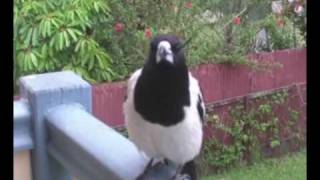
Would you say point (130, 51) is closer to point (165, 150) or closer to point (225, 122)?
point (225, 122)

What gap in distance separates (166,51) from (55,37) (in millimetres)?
1967

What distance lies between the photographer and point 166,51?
933 millimetres

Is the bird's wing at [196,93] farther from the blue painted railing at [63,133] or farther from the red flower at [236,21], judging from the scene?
the red flower at [236,21]

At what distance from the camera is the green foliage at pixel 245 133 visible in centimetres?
325

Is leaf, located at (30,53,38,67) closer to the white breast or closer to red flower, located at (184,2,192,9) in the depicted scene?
red flower, located at (184,2,192,9)

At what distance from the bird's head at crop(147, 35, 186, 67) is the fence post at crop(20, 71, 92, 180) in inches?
6.4

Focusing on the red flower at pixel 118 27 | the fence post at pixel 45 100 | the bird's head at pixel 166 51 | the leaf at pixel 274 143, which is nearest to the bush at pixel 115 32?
the red flower at pixel 118 27

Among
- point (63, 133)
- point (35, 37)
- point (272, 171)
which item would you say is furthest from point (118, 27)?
point (63, 133)

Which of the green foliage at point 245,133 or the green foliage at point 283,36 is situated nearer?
the green foliage at point 245,133

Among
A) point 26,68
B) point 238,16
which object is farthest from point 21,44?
point 238,16

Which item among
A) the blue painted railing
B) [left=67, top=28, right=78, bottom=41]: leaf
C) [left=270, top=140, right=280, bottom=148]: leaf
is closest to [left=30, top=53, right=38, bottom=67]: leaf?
[left=67, top=28, right=78, bottom=41]: leaf

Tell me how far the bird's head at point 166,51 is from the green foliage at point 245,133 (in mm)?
2230

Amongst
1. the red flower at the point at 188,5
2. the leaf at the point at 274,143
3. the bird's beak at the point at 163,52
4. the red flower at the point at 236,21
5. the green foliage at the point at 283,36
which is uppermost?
the red flower at the point at 188,5

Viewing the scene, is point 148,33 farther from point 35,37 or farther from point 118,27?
point 35,37
